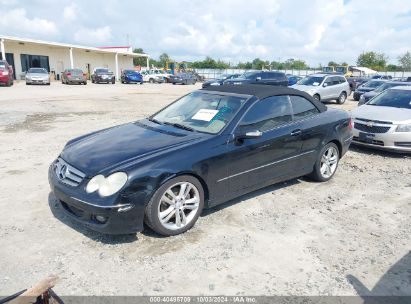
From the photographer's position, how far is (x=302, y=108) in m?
5.28

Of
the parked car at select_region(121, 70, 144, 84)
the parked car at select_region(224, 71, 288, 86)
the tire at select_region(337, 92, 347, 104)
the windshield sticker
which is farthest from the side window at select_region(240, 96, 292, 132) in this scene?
the parked car at select_region(121, 70, 144, 84)

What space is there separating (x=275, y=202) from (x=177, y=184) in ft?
5.57

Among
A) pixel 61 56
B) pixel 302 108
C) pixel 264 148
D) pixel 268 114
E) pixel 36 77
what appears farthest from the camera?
pixel 61 56

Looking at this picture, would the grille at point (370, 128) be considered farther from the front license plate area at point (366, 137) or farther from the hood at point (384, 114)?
the hood at point (384, 114)

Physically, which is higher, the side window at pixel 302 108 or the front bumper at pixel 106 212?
the side window at pixel 302 108

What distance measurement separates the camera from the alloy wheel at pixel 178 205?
366 centimetres

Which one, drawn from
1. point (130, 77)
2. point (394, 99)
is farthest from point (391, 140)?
point (130, 77)

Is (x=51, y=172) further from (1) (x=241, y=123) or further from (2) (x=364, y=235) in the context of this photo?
(2) (x=364, y=235)

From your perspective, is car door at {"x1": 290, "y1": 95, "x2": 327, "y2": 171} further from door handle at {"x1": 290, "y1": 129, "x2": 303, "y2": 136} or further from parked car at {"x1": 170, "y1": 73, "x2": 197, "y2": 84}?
parked car at {"x1": 170, "y1": 73, "x2": 197, "y2": 84}

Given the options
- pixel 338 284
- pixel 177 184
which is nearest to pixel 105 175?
pixel 177 184

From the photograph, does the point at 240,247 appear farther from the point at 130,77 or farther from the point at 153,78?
the point at 153,78

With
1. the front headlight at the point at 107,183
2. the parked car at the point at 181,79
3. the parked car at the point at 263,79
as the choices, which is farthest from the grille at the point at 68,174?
the parked car at the point at 181,79

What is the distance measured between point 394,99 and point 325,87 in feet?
29.8

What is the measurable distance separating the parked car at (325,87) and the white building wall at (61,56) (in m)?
29.4
